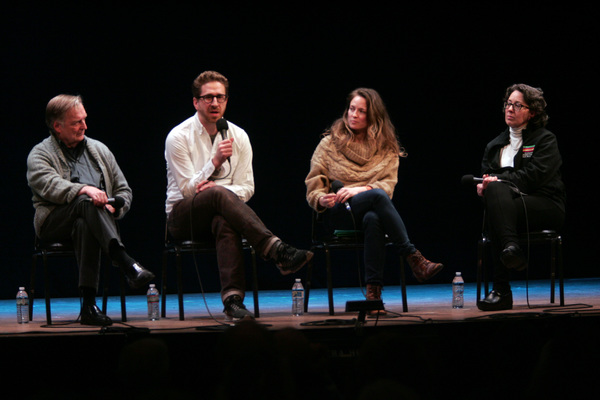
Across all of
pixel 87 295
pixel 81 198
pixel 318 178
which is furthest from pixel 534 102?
pixel 87 295

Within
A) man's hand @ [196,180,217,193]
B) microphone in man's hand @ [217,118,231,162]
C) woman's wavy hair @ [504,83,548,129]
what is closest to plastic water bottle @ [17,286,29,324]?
man's hand @ [196,180,217,193]

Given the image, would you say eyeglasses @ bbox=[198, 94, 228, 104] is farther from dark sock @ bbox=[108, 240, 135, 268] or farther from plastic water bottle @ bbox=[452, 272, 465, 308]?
plastic water bottle @ bbox=[452, 272, 465, 308]

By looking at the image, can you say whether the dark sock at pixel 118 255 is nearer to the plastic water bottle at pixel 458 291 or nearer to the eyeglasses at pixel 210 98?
the eyeglasses at pixel 210 98

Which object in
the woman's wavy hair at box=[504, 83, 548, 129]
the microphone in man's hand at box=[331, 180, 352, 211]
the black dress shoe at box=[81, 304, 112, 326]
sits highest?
the woman's wavy hair at box=[504, 83, 548, 129]

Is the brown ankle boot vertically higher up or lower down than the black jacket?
lower down

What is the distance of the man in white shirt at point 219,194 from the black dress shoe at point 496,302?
0.95 metres

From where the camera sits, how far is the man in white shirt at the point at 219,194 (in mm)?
3447

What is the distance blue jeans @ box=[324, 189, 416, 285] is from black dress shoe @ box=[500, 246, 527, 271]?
0.45 meters

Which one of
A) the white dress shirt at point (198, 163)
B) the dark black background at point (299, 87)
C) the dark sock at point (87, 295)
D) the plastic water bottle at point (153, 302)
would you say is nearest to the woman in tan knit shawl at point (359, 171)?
the white dress shirt at point (198, 163)

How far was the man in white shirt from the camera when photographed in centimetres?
345

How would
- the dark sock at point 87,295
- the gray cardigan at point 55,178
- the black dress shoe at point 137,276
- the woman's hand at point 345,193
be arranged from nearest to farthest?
1. the black dress shoe at point 137,276
2. the dark sock at point 87,295
3. the gray cardigan at point 55,178
4. the woman's hand at point 345,193

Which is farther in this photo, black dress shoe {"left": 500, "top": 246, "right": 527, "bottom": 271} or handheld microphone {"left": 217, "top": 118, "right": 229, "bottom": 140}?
handheld microphone {"left": 217, "top": 118, "right": 229, "bottom": 140}

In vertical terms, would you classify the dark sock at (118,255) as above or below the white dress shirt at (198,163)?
below

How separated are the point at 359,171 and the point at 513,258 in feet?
3.21
